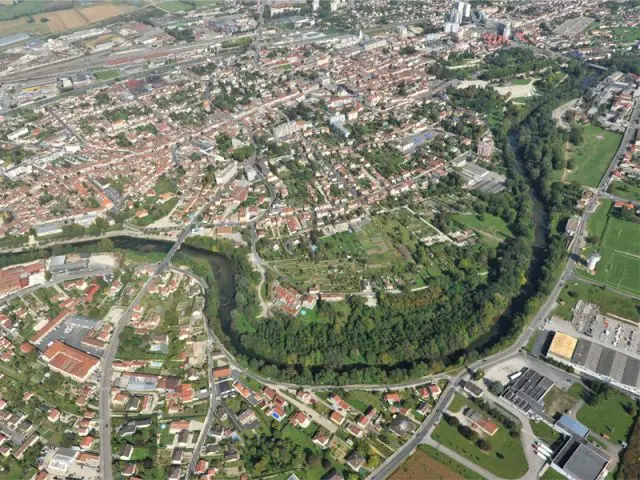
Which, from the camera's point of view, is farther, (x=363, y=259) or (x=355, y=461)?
(x=363, y=259)

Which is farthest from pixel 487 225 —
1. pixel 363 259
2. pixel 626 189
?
pixel 626 189

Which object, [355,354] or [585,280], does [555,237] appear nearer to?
[585,280]

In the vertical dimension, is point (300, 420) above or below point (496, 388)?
below

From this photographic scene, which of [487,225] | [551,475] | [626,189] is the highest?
[626,189]

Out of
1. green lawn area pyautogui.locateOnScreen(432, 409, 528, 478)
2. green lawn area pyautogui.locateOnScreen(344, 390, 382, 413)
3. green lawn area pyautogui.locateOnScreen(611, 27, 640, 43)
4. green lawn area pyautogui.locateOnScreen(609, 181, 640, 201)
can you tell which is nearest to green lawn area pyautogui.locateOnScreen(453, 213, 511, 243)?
green lawn area pyautogui.locateOnScreen(609, 181, 640, 201)

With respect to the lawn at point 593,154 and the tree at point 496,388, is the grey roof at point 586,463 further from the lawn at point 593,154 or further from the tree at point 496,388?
the lawn at point 593,154

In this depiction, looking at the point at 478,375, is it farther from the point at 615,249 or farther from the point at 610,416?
the point at 615,249

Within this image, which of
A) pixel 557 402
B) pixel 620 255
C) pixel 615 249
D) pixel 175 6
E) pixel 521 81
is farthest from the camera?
pixel 175 6
